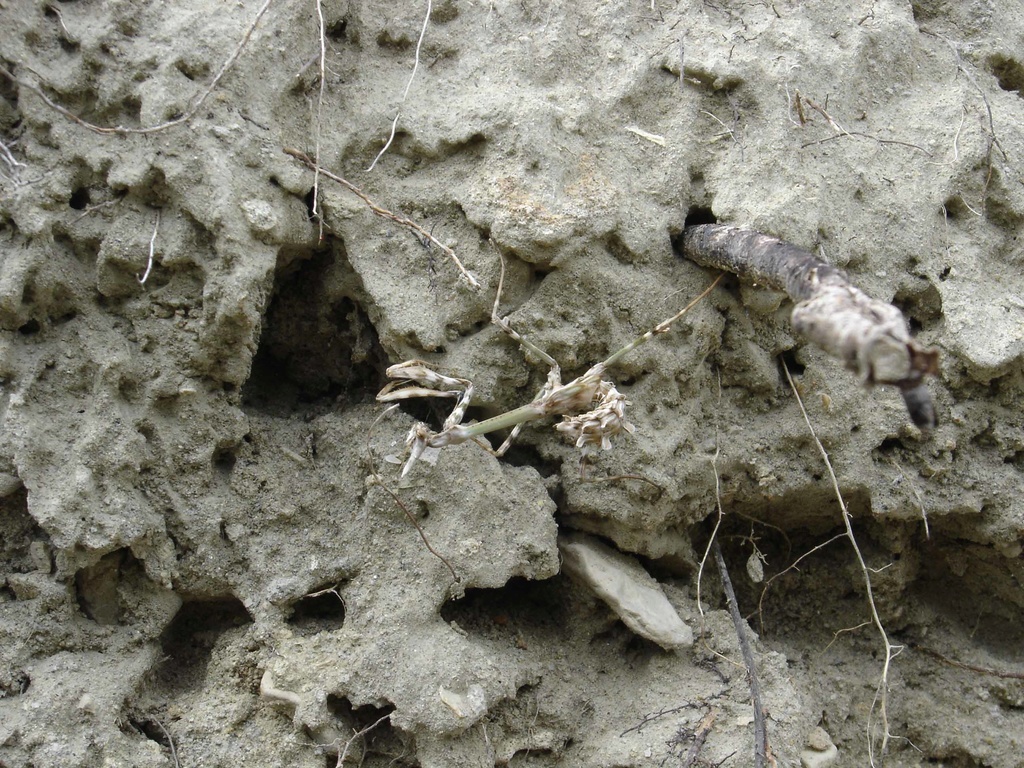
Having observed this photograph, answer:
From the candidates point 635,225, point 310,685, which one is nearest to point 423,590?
point 310,685

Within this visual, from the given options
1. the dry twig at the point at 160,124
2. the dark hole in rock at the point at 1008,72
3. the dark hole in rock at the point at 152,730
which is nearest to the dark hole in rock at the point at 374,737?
the dark hole in rock at the point at 152,730

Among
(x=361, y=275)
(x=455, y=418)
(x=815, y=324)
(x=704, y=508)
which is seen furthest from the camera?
(x=704, y=508)

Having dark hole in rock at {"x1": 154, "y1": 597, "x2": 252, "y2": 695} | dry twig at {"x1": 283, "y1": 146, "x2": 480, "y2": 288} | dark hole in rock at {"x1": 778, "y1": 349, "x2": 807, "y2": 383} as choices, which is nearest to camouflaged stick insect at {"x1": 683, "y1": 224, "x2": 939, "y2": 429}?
dark hole in rock at {"x1": 778, "y1": 349, "x2": 807, "y2": 383}

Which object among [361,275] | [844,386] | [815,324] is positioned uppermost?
[815,324]

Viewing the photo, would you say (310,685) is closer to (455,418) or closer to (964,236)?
(455,418)

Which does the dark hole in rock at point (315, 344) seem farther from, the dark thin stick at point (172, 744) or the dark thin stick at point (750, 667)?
the dark thin stick at point (750, 667)

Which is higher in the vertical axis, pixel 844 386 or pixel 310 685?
pixel 844 386

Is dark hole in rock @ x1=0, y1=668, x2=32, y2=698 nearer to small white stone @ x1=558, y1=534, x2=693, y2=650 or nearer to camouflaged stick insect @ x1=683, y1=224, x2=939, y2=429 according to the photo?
small white stone @ x1=558, y1=534, x2=693, y2=650
